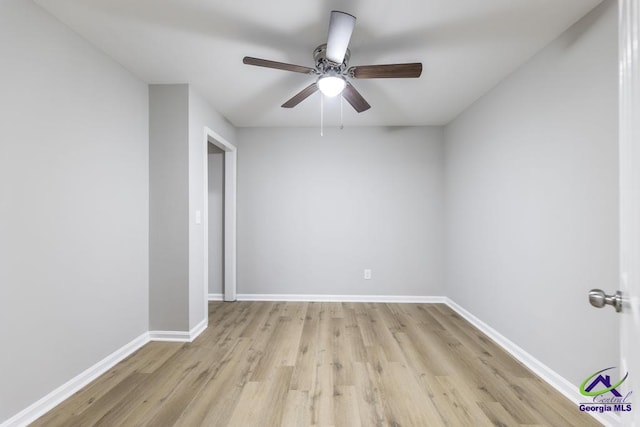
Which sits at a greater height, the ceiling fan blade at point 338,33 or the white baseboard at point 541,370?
the ceiling fan blade at point 338,33

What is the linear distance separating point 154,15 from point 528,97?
2716 mm

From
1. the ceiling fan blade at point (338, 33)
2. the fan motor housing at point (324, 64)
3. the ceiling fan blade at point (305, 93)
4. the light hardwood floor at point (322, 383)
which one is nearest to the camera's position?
the ceiling fan blade at point (338, 33)

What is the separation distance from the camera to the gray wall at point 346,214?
12.8ft

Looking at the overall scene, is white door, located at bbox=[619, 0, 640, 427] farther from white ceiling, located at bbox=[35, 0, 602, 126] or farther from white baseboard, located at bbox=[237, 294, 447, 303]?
white baseboard, located at bbox=[237, 294, 447, 303]

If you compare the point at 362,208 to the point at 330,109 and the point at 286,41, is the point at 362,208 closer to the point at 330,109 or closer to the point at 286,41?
the point at 330,109

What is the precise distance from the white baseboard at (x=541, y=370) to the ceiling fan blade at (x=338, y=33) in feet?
8.39

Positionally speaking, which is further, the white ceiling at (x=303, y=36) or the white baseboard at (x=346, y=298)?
the white baseboard at (x=346, y=298)

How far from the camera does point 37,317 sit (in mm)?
1672

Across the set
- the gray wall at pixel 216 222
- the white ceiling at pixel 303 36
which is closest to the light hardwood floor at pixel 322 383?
the gray wall at pixel 216 222

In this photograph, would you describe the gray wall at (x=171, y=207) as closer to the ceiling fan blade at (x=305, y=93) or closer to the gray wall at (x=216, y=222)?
the ceiling fan blade at (x=305, y=93)

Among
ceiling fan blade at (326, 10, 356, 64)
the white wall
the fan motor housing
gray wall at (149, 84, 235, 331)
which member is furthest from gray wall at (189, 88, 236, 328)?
ceiling fan blade at (326, 10, 356, 64)

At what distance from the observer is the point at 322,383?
199cm

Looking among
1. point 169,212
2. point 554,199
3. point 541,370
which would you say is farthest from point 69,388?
point 554,199

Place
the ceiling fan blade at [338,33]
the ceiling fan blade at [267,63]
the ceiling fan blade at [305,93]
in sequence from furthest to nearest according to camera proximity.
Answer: the ceiling fan blade at [305,93]
the ceiling fan blade at [267,63]
the ceiling fan blade at [338,33]
